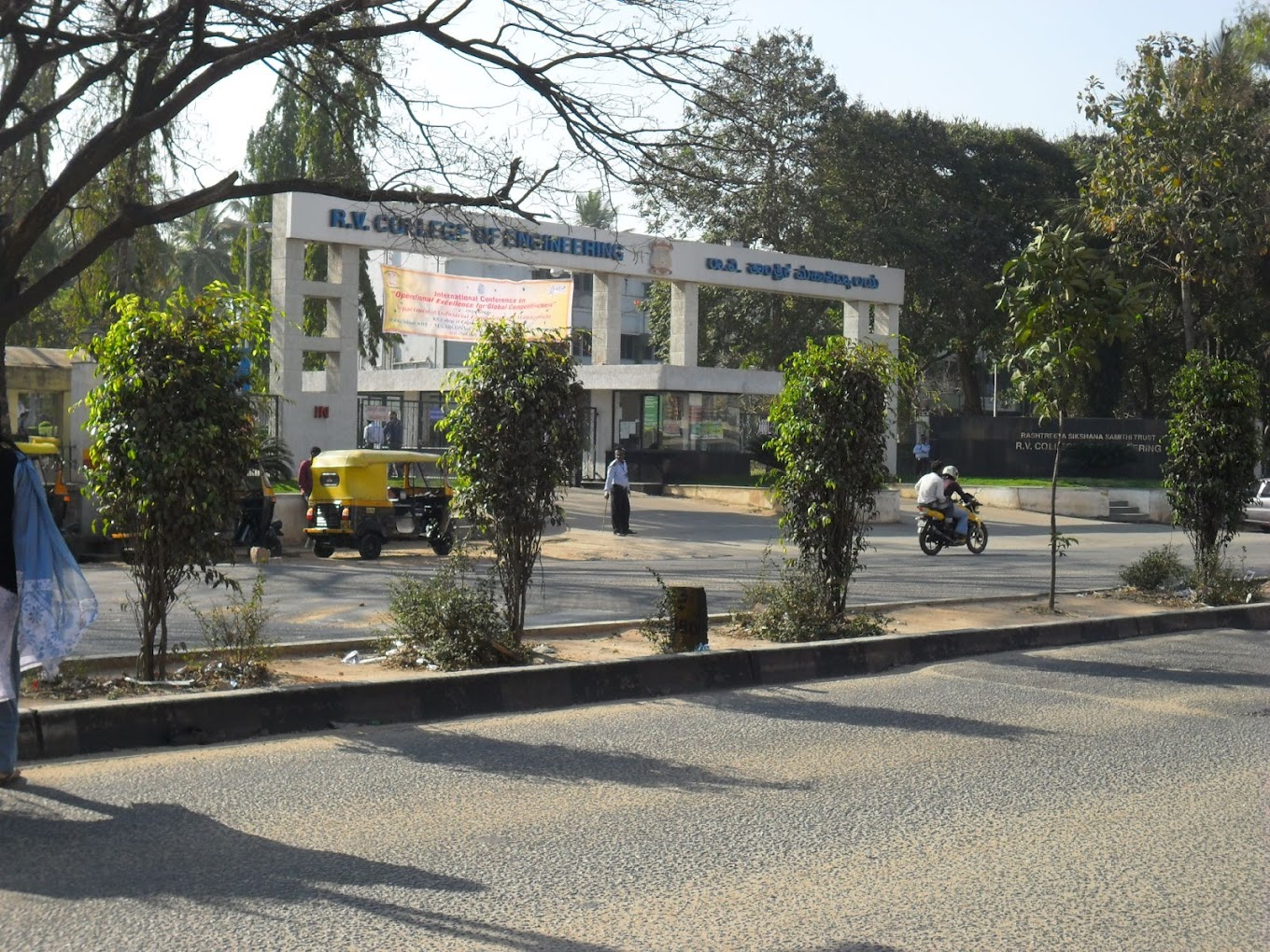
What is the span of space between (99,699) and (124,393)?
1.77m

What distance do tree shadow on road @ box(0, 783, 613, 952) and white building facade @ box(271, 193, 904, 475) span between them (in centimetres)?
2100

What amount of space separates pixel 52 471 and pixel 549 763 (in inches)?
606

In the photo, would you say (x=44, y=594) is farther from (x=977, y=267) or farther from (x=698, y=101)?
(x=977, y=267)

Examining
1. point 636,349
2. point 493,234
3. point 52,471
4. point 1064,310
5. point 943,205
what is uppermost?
point 943,205

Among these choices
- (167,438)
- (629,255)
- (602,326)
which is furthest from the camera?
(602,326)

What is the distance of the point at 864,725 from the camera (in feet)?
28.2

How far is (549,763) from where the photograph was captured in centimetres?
736

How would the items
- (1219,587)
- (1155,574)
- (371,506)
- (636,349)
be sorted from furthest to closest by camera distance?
(636,349), (371,506), (1155,574), (1219,587)

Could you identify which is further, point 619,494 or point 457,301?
point 457,301

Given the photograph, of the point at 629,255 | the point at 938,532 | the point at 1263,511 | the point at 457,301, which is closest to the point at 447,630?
the point at 938,532

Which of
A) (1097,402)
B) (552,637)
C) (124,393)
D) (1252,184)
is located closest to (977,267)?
(1097,402)

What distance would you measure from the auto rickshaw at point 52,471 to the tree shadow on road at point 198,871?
14.5 m

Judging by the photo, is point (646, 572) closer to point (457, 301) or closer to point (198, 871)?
point (198, 871)

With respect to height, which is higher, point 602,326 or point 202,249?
point 202,249
